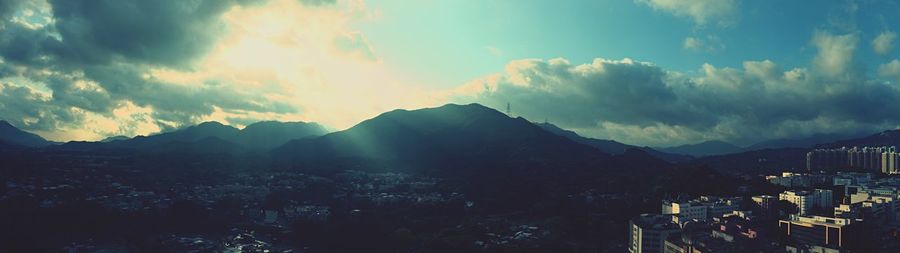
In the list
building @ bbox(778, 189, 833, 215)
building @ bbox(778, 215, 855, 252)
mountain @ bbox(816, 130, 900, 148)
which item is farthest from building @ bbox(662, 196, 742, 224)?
mountain @ bbox(816, 130, 900, 148)

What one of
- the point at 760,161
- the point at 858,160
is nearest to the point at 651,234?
the point at 858,160

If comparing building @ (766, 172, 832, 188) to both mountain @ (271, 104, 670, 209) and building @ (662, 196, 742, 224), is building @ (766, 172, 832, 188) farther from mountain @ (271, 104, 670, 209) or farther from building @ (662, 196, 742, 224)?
building @ (662, 196, 742, 224)

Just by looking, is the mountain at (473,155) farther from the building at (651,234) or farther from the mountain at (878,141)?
the mountain at (878,141)

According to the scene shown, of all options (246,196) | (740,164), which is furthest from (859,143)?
(246,196)

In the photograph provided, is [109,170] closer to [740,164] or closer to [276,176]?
[276,176]

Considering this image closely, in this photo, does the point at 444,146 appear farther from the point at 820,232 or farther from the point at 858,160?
the point at 820,232

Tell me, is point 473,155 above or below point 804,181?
above

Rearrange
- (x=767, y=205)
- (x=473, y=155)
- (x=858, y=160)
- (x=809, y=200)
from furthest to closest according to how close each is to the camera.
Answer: (x=473, y=155) < (x=858, y=160) < (x=809, y=200) < (x=767, y=205)

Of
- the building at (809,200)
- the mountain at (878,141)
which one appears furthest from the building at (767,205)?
the mountain at (878,141)
